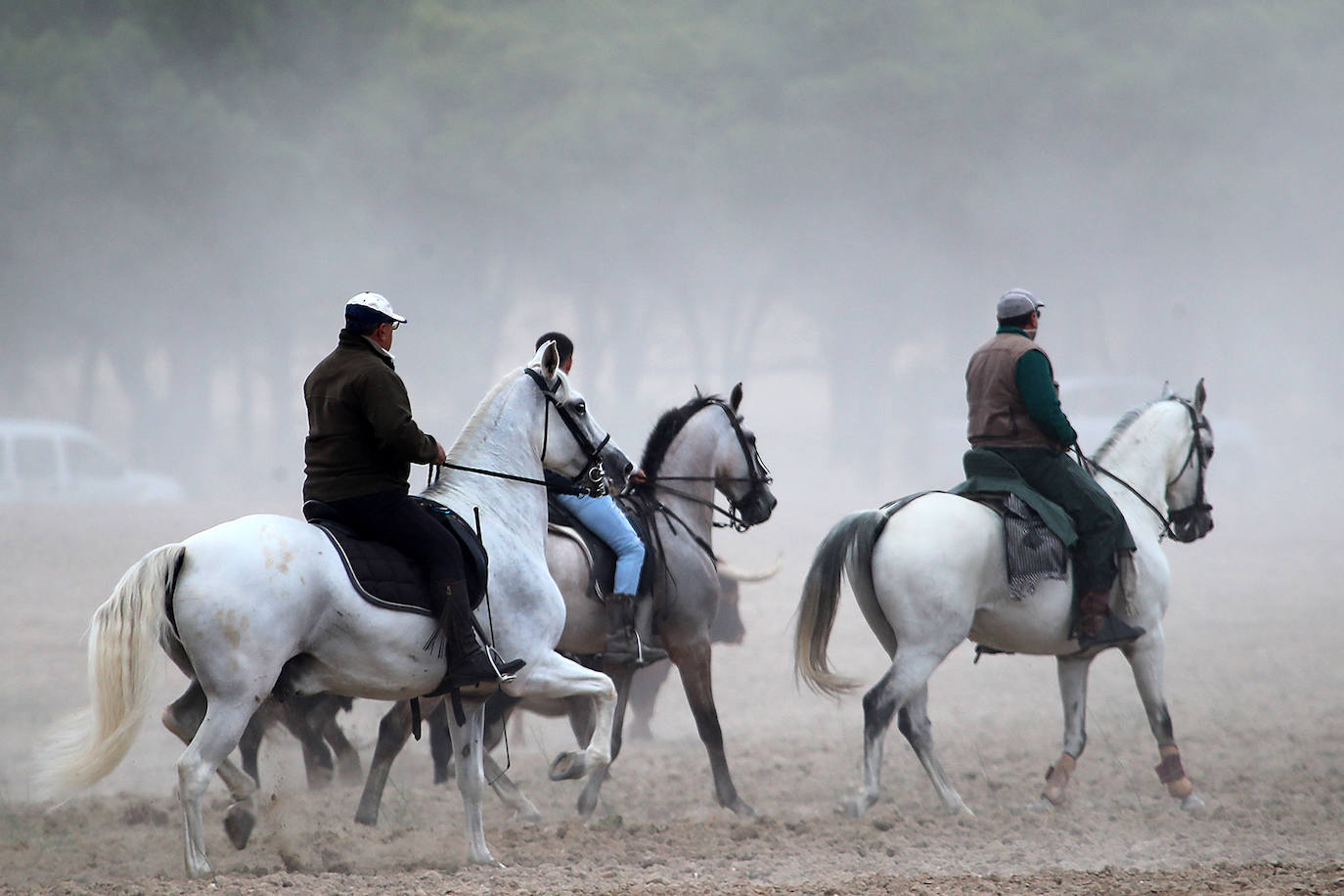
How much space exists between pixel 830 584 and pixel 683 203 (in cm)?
3303

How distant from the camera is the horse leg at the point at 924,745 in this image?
25.4 feet

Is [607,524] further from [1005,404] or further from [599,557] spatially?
[1005,404]

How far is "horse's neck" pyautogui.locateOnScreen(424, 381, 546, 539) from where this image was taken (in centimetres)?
634

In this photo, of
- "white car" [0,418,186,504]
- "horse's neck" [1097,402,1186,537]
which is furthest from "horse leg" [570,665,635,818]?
"white car" [0,418,186,504]

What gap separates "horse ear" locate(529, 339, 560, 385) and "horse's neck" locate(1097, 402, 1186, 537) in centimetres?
377

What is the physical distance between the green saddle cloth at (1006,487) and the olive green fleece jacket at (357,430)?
3263 millimetres

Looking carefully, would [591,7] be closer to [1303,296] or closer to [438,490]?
[1303,296]

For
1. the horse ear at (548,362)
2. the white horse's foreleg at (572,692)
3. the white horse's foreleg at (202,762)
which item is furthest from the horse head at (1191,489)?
the white horse's foreleg at (202,762)

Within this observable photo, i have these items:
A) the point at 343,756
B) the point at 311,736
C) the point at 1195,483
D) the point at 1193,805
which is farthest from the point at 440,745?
the point at 1195,483

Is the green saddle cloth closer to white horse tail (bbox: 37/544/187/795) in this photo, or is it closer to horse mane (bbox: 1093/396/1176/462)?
horse mane (bbox: 1093/396/1176/462)

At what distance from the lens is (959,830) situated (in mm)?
7180

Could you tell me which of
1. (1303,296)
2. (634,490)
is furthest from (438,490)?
(1303,296)

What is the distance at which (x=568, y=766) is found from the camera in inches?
240

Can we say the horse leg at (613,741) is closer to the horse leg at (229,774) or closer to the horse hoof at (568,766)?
the horse hoof at (568,766)
